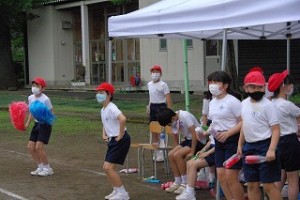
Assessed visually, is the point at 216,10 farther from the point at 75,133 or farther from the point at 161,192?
the point at 75,133

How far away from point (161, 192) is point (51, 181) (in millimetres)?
2047

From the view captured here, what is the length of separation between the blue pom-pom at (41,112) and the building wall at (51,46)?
2502 cm

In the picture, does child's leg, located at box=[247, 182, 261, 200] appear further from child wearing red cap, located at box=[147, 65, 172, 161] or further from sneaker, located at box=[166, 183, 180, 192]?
child wearing red cap, located at box=[147, 65, 172, 161]

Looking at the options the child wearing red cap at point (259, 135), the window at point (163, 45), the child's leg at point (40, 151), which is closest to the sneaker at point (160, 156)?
the child's leg at point (40, 151)

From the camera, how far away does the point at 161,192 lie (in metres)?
7.82

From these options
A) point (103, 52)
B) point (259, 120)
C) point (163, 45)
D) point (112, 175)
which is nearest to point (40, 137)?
point (112, 175)

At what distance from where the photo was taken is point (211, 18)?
22.5ft

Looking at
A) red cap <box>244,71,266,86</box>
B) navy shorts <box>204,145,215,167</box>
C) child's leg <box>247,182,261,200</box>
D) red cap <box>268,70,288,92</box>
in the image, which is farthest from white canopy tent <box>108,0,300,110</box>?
child's leg <box>247,182,261,200</box>

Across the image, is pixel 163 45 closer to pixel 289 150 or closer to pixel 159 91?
pixel 159 91

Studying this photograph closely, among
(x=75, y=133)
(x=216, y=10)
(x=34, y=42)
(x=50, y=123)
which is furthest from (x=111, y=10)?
(x=216, y=10)

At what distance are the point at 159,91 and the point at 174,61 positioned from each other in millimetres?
15934

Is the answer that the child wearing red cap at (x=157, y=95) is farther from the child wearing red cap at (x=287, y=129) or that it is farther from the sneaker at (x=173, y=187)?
the child wearing red cap at (x=287, y=129)

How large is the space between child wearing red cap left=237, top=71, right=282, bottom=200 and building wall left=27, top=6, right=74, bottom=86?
28862 millimetres

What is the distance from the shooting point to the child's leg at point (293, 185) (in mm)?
6223
